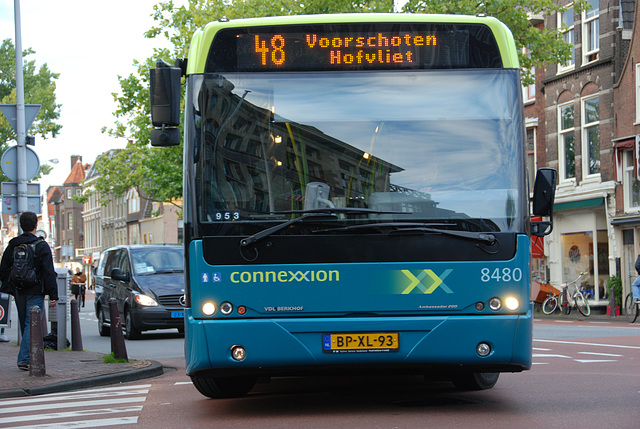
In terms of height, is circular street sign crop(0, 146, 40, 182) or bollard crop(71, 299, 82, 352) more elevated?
circular street sign crop(0, 146, 40, 182)

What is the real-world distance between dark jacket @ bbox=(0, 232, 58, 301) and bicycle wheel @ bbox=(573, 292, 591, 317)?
2148 centimetres

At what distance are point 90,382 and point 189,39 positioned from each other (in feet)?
94.9

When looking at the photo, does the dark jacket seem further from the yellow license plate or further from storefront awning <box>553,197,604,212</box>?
storefront awning <box>553,197,604,212</box>

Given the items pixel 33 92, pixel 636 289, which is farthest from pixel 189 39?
pixel 636 289

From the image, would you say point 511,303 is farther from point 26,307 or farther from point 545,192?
point 26,307

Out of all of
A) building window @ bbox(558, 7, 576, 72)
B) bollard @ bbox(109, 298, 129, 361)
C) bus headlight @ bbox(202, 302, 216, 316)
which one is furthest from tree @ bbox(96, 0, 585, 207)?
bus headlight @ bbox(202, 302, 216, 316)

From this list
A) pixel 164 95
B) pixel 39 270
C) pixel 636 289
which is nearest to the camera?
pixel 164 95

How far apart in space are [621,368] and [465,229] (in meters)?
5.36

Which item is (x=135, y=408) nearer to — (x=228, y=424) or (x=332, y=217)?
(x=228, y=424)

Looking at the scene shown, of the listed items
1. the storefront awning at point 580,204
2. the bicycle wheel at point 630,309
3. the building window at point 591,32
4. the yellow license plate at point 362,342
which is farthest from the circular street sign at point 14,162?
the building window at point 591,32

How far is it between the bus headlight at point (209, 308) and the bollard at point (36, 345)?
4480 millimetres

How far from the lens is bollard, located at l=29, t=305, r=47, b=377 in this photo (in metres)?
11.5

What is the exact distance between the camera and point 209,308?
764 cm

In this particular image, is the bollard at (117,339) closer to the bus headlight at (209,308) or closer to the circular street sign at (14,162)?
the circular street sign at (14,162)
